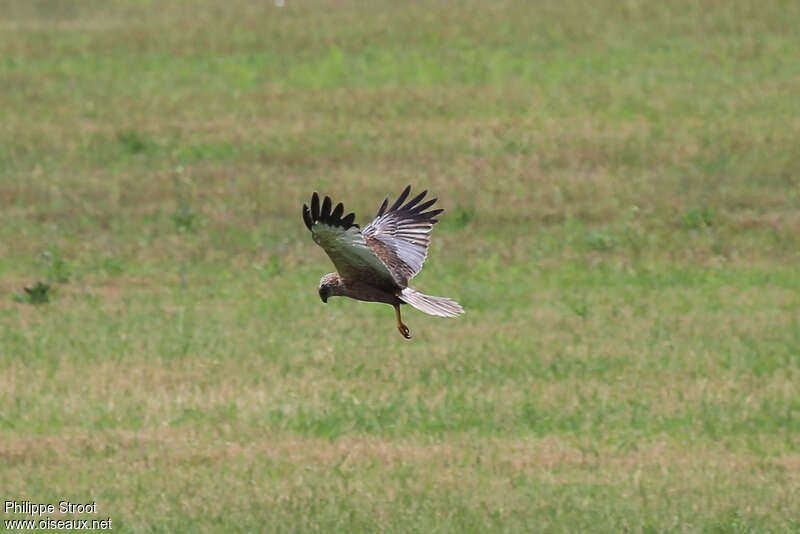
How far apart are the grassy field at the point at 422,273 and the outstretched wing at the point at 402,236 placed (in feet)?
4.63

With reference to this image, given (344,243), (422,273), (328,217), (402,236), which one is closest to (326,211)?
(328,217)

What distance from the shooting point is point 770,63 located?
24.3 metres

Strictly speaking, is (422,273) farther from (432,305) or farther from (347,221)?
(347,221)

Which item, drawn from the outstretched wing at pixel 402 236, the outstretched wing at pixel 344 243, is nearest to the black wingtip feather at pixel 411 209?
the outstretched wing at pixel 402 236

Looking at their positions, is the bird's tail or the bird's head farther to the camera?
the bird's head

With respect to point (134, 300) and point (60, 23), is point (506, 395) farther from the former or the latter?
point (60, 23)

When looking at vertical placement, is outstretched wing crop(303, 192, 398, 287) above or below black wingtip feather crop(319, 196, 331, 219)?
below

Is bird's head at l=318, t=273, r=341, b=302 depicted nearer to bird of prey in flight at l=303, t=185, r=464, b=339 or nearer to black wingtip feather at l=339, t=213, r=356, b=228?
bird of prey in flight at l=303, t=185, r=464, b=339

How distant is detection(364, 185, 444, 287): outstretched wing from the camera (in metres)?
8.98

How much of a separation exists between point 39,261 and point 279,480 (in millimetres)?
8072

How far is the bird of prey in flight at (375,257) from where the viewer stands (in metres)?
7.68

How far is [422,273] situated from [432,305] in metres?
9.00

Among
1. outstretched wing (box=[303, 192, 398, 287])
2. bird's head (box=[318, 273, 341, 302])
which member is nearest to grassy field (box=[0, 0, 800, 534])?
bird's head (box=[318, 273, 341, 302])

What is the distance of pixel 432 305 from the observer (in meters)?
8.08
